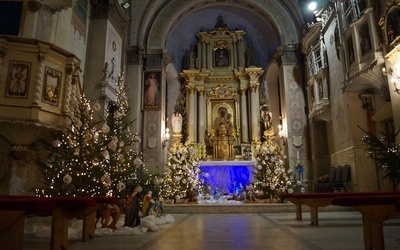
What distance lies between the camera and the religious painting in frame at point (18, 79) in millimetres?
7352

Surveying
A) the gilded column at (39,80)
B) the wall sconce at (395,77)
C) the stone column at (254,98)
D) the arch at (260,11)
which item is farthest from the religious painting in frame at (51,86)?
the stone column at (254,98)

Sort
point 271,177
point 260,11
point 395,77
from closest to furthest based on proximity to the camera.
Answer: point 395,77 < point 271,177 < point 260,11

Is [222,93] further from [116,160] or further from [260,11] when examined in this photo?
[116,160]

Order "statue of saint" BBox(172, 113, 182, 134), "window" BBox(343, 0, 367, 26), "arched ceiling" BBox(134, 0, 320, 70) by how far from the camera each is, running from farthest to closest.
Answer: "statue of saint" BBox(172, 113, 182, 134) → "arched ceiling" BBox(134, 0, 320, 70) → "window" BBox(343, 0, 367, 26)

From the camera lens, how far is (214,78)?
64.8ft

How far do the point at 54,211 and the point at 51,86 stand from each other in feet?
17.0

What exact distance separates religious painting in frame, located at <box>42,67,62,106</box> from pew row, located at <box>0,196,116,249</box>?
4088mm

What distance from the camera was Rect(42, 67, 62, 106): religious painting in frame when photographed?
7707 millimetres

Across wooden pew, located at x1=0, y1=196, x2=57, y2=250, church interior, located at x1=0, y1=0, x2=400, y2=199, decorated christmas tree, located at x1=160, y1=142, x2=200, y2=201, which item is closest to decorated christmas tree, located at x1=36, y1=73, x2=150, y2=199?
church interior, located at x1=0, y1=0, x2=400, y2=199

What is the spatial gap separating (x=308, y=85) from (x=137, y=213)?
11950 millimetres

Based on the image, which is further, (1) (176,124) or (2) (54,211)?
(1) (176,124)

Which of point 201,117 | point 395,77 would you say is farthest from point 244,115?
point 395,77

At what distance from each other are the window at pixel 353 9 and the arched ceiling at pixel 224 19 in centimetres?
603

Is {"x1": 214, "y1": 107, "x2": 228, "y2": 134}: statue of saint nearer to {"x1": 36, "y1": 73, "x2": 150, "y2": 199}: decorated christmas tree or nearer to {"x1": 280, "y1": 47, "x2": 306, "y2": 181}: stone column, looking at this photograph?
{"x1": 280, "y1": 47, "x2": 306, "y2": 181}: stone column
